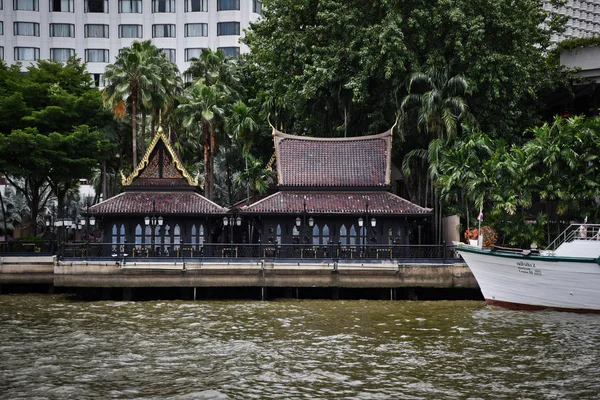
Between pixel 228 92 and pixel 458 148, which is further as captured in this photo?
pixel 228 92

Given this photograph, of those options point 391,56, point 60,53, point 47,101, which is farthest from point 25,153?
point 60,53

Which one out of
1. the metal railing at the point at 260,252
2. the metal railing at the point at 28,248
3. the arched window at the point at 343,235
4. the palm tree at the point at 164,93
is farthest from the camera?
the palm tree at the point at 164,93

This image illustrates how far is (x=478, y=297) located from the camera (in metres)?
41.1

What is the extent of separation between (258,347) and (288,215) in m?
19.8

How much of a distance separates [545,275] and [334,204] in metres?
14.2

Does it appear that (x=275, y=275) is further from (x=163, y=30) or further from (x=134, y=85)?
(x=163, y=30)

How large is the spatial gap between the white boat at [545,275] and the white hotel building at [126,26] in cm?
6341

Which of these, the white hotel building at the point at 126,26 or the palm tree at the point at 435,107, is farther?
the white hotel building at the point at 126,26

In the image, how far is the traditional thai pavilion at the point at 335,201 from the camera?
45500mm

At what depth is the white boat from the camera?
113 ft

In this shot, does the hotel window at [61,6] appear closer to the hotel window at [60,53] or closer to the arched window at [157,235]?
the hotel window at [60,53]

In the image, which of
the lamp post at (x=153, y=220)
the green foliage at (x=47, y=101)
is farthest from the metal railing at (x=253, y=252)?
the green foliage at (x=47, y=101)

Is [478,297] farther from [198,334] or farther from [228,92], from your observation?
[228,92]

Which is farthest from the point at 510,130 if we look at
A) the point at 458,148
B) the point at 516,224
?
the point at 516,224
